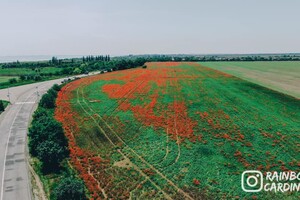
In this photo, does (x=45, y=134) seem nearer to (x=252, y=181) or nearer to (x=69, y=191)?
(x=69, y=191)

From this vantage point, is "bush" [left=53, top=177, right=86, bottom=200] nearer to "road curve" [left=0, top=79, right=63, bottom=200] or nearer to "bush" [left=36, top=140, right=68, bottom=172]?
"road curve" [left=0, top=79, right=63, bottom=200]

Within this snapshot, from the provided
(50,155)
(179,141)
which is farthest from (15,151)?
(179,141)

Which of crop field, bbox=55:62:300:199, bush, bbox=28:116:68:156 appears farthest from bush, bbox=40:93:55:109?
bush, bbox=28:116:68:156

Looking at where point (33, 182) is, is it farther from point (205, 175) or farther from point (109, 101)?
point (109, 101)

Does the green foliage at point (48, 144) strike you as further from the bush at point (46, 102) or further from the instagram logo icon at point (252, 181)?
the instagram logo icon at point (252, 181)

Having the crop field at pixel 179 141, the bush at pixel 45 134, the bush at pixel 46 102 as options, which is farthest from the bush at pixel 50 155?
the bush at pixel 46 102

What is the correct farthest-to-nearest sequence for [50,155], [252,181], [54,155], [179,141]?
[179,141] < [54,155] < [50,155] < [252,181]

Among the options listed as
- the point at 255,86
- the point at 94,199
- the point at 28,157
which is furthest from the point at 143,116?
the point at 255,86
